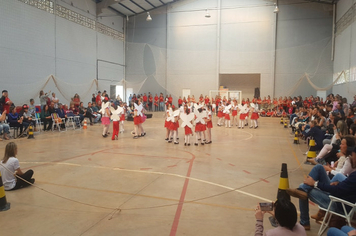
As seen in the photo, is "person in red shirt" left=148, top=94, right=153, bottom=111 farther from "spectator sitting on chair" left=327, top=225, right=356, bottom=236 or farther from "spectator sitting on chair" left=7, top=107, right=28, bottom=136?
"spectator sitting on chair" left=327, top=225, right=356, bottom=236

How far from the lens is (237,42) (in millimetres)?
24969

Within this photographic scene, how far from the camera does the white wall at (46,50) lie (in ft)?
47.5

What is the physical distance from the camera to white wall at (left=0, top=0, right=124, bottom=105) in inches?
570

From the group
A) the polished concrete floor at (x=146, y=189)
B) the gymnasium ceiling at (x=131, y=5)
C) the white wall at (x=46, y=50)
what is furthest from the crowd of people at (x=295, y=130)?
the gymnasium ceiling at (x=131, y=5)

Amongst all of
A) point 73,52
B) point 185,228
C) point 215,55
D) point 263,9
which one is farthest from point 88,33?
point 185,228

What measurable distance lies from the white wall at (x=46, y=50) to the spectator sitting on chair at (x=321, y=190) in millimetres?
14293

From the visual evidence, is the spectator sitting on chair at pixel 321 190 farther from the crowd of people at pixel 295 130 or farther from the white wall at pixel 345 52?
the white wall at pixel 345 52

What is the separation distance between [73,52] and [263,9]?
16.6 m

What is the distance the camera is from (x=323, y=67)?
2283 cm

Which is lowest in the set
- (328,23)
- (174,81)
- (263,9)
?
(174,81)

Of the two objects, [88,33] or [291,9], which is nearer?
[88,33]

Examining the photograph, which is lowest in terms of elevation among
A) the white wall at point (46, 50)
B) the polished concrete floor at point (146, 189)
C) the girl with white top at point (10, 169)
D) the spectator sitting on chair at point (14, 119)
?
the polished concrete floor at point (146, 189)

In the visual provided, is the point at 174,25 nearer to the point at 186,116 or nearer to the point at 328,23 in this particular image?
the point at 328,23

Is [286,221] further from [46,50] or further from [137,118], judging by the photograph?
[46,50]
